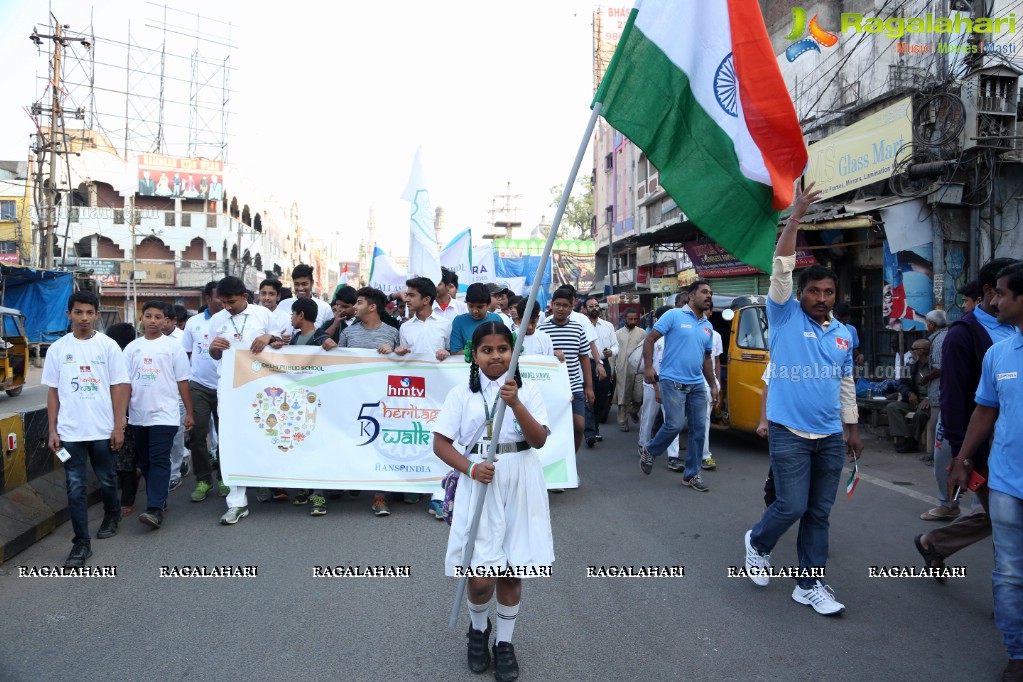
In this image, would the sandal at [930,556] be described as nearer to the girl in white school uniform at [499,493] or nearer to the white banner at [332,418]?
the girl in white school uniform at [499,493]

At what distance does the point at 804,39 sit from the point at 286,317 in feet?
42.9

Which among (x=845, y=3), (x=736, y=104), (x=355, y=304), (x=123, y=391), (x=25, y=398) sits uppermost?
(x=845, y=3)

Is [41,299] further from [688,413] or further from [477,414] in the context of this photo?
[477,414]

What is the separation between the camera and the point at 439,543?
5.33 metres

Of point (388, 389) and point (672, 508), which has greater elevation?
point (388, 389)

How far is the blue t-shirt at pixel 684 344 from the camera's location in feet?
23.8

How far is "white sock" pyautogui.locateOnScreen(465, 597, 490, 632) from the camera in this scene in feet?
10.9

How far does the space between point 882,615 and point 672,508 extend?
2.44 meters

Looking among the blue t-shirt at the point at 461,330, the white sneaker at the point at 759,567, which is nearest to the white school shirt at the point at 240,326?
the blue t-shirt at the point at 461,330

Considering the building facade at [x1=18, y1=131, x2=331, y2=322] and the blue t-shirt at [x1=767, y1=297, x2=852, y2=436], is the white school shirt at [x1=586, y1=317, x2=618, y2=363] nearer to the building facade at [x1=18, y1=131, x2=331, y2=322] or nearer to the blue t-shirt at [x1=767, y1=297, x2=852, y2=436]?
the blue t-shirt at [x1=767, y1=297, x2=852, y2=436]

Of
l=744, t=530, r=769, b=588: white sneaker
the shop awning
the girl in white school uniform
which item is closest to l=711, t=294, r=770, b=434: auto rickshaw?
the shop awning

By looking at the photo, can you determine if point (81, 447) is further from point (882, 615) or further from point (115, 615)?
point (882, 615)

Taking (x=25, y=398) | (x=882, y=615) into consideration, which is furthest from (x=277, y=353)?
(x=25, y=398)

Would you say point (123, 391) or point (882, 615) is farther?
point (123, 391)
